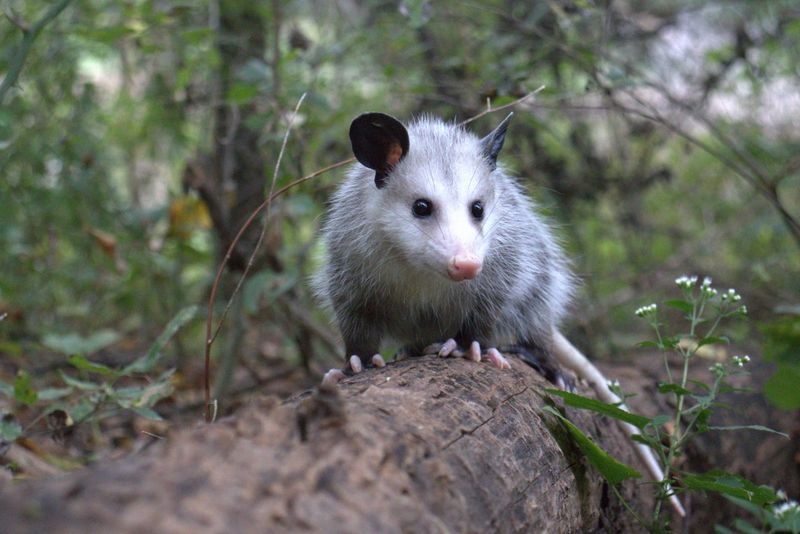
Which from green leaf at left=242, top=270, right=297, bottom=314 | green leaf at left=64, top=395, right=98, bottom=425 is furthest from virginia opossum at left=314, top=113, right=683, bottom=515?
green leaf at left=64, top=395, right=98, bottom=425

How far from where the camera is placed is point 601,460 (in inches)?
84.8

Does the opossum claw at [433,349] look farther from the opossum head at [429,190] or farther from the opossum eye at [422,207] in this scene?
the opossum eye at [422,207]

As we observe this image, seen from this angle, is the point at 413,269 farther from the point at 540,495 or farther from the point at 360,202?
the point at 540,495

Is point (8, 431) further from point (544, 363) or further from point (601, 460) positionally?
point (544, 363)

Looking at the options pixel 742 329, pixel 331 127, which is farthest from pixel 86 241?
pixel 742 329

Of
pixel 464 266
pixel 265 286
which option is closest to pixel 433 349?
pixel 464 266

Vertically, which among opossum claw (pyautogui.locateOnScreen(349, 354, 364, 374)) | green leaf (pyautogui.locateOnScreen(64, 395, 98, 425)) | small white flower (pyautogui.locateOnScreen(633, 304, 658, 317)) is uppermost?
small white flower (pyautogui.locateOnScreen(633, 304, 658, 317))

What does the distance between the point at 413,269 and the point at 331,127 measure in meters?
1.61

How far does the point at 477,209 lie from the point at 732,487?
118 centimetres

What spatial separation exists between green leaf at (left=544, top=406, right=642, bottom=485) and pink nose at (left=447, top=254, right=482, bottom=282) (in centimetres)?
46

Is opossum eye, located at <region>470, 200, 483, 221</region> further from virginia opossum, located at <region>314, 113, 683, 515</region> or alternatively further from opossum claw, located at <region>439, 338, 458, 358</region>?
opossum claw, located at <region>439, 338, 458, 358</region>

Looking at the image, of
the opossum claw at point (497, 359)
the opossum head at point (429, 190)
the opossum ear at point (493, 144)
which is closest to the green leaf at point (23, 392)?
the opossum head at point (429, 190)

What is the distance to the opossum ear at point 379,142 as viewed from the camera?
8.78 feet

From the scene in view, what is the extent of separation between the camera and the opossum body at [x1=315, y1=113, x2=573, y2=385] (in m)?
2.68
